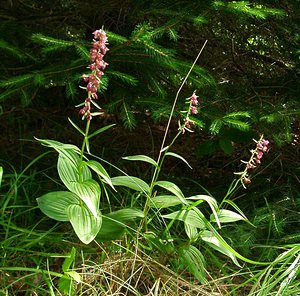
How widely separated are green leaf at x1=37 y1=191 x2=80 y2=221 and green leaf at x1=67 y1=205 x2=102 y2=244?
1.9 inches

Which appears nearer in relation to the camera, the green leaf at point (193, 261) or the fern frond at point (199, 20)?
the green leaf at point (193, 261)

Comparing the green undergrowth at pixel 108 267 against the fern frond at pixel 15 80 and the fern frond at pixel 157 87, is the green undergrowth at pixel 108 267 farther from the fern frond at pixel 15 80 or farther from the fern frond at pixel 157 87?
the fern frond at pixel 157 87

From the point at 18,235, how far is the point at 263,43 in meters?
1.54

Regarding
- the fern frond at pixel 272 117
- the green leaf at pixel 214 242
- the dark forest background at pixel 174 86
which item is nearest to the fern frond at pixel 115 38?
the dark forest background at pixel 174 86

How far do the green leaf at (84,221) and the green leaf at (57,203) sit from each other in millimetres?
48

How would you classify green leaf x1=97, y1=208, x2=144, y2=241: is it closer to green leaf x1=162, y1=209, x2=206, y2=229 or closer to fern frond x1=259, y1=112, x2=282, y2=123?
green leaf x1=162, y1=209, x2=206, y2=229

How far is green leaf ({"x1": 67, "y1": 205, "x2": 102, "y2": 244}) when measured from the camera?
5.18 ft

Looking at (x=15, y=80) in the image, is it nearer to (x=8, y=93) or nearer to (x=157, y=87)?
(x=8, y=93)

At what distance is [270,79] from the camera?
2.60 meters

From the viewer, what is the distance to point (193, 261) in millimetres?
1747

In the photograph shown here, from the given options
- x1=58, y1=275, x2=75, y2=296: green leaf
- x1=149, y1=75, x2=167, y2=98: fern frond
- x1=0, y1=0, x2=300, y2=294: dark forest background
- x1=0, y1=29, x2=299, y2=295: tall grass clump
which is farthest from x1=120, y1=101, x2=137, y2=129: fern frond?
x1=58, y1=275, x2=75, y2=296: green leaf

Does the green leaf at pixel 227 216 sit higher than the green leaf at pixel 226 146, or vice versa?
the green leaf at pixel 227 216

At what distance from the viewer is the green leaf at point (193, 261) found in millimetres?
1728

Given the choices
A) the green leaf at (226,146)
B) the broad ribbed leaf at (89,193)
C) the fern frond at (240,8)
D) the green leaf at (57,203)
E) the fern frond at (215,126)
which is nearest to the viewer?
the broad ribbed leaf at (89,193)
